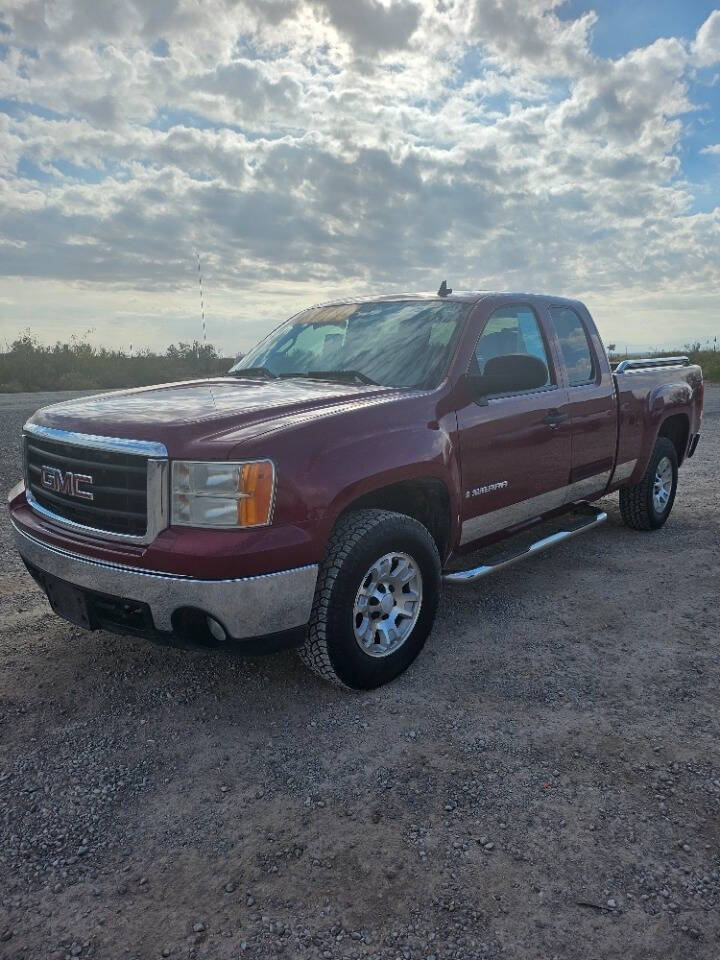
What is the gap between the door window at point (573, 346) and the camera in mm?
4938

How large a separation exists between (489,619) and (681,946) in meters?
2.38

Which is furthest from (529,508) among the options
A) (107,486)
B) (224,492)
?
(107,486)

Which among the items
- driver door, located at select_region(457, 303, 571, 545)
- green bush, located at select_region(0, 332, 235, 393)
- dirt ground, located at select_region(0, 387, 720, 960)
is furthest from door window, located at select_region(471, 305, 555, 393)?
green bush, located at select_region(0, 332, 235, 393)

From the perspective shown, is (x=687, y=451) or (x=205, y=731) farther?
(x=687, y=451)

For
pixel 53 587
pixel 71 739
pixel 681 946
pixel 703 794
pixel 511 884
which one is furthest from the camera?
pixel 53 587

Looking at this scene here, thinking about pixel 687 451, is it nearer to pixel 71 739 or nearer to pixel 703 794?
pixel 703 794

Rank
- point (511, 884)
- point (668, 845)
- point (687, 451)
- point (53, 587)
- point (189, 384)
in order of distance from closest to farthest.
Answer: point (511, 884), point (668, 845), point (53, 587), point (189, 384), point (687, 451)

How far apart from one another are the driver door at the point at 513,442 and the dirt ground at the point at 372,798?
70 centimetres

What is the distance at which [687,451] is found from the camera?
6.55 metres

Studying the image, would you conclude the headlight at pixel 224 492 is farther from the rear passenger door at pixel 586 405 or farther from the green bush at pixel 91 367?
the green bush at pixel 91 367

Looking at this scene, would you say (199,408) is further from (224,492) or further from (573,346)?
(573,346)

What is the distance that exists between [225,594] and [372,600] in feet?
2.64

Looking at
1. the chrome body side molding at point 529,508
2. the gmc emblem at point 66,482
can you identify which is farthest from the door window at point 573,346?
the gmc emblem at point 66,482

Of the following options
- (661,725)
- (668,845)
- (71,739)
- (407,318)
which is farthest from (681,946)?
(407,318)
